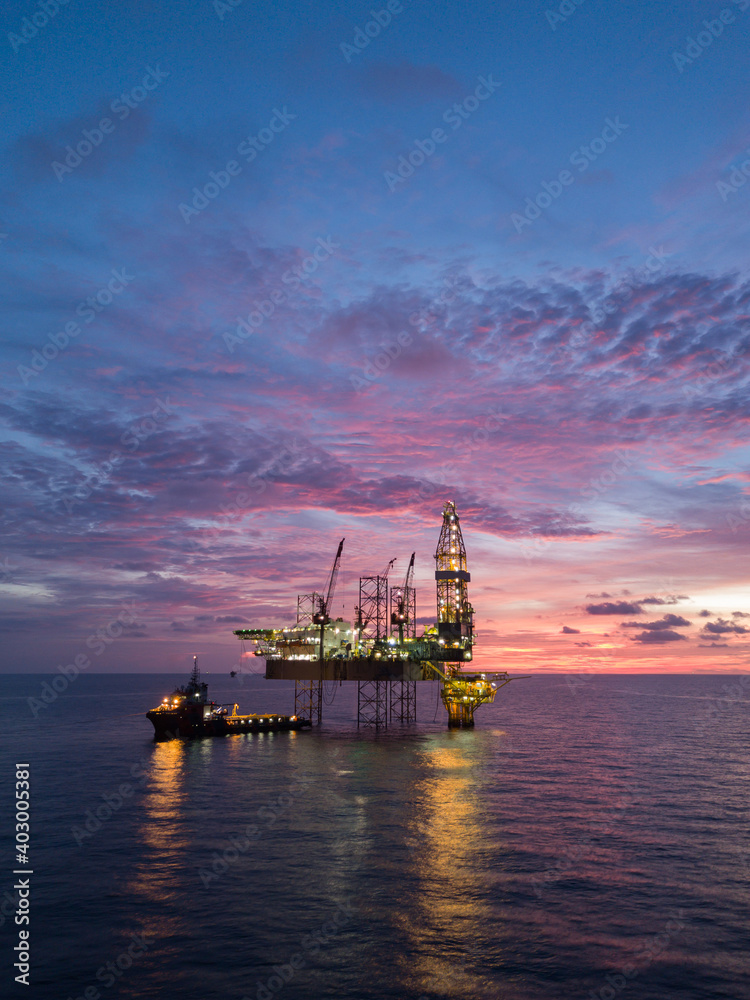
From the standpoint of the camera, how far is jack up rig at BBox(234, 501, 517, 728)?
138250 millimetres

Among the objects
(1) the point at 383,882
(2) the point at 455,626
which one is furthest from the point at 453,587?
(1) the point at 383,882

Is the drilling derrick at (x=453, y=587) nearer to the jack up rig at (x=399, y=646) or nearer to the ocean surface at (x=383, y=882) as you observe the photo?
the jack up rig at (x=399, y=646)

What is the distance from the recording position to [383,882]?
4656 cm

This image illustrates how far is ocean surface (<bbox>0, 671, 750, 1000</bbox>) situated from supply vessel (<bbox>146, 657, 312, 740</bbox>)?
3375 cm

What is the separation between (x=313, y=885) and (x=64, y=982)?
673 inches

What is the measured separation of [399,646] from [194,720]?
148 ft

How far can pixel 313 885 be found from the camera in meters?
46.0

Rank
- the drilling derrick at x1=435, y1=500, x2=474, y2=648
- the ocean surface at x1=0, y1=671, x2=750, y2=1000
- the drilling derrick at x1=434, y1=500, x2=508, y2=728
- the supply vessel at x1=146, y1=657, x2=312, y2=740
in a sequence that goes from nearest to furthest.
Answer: the ocean surface at x1=0, y1=671, x2=750, y2=1000, the supply vessel at x1=146, y1=657, x2=312, y2=740, the drilling derrick at x1=434, y1=500, x2=508, y2=728, the drilling derrick at x1=435, y1=500, x2=474, y2=648

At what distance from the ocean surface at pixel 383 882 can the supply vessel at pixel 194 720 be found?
3375 centimetres

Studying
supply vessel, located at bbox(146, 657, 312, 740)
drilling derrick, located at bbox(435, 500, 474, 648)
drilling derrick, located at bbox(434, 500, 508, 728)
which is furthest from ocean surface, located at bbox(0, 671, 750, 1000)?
drilling derrick, located at bbox(435, 500, 474, 648)

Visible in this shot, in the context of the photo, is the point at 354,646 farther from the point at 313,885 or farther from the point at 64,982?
the point at 64,982

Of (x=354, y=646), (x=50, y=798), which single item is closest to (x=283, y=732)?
(x=354, y=646)

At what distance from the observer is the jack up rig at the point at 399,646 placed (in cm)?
13825

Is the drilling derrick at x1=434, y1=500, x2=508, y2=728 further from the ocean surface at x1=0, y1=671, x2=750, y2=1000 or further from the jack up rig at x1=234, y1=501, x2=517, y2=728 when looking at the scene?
the ocean surface at x1=0, y1=671, x2=750, y2=1000
